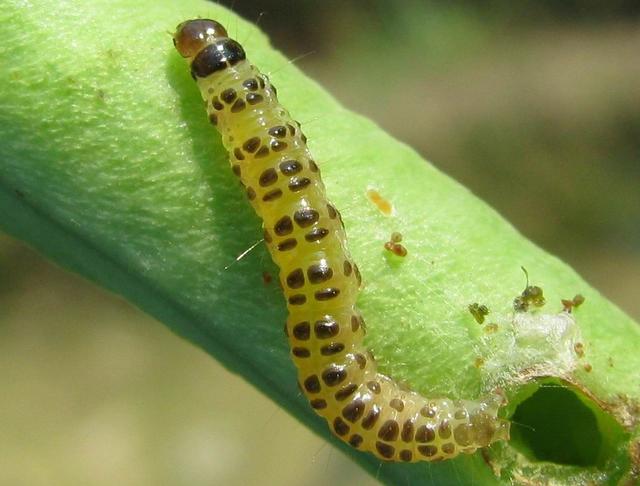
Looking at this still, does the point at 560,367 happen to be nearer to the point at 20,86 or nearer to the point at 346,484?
the point at 20,86

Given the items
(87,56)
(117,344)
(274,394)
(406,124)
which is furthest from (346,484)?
(87,56)

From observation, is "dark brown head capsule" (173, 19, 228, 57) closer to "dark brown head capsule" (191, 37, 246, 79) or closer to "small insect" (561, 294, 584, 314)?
"dark brown head capsule" (191, 37, 246, 79)

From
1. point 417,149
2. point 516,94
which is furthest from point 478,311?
point 516,94

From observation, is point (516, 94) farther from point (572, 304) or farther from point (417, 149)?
point (572, 304)

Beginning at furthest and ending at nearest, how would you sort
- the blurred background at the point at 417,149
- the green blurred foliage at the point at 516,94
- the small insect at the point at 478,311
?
the green blurred foliage at the point at 516,94
the blurred background at the point at 417,149
the small insect at the point at 478,311

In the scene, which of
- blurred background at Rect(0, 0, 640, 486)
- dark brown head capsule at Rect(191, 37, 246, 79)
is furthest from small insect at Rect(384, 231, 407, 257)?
blurred background at Rect(0, 0, 640, 486)

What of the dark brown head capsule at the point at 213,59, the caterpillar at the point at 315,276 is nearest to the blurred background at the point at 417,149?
the caterpillar at the point at 315,276

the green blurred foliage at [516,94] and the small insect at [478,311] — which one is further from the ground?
the small insect at [478,311]

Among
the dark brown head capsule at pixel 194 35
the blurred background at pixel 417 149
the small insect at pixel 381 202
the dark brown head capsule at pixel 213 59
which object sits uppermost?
the dark brown head capsule at pixel 194 35

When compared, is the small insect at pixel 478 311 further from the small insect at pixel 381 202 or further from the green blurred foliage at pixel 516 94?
the green blurred foliage at pixel 516 94
